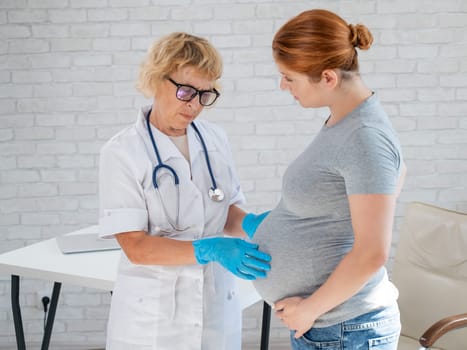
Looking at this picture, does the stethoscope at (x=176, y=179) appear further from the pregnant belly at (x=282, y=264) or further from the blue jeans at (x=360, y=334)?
the blue jeans at (x=360, y=334)

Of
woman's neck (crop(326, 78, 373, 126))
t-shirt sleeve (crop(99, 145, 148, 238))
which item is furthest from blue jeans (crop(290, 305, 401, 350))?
t-shirt sleeve (crop(99, 145, 148, 238))

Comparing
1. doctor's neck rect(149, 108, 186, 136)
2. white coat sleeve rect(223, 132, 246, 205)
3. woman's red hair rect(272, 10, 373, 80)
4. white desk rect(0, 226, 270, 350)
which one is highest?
woman's red hair rect(272, 10, 373, 80)

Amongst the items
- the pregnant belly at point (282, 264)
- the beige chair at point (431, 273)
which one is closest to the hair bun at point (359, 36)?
the pregnant belly at point (282, 264)

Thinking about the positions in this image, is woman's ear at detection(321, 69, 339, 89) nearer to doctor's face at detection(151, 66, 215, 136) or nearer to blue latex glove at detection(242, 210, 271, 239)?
doctor's face at detection(151, 66, 215, 136)

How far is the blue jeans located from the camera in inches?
52.1

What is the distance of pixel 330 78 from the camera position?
50.6 inches

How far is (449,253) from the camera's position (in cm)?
244

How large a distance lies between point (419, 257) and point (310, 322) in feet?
4.34

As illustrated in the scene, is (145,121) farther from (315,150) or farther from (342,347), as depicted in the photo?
(342,347)

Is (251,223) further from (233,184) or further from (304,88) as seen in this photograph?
(304,88)

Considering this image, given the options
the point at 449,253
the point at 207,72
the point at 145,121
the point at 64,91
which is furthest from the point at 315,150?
the point at 64,91

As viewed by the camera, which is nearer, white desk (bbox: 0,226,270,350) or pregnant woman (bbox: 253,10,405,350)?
pregnant woman (bbox: 253,10,405,350)

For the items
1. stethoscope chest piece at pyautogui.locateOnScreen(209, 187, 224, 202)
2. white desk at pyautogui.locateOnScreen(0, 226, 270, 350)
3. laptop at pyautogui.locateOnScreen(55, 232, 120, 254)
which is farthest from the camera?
laptop at pyautogui.locateOnScreen(55, 232, 120, 254)

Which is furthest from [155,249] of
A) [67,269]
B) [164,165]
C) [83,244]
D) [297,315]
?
[83,244]
